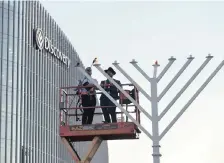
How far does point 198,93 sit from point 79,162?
15.3ft

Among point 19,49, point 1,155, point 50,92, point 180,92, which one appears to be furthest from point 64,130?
point 50,92

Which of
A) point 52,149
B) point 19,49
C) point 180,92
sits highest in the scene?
point 19,49

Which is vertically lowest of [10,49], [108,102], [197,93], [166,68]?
[108,102]

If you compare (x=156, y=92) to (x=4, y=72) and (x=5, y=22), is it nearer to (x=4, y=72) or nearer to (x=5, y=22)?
(x=4, y=72)

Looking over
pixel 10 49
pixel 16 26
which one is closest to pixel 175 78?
pixel 10 49

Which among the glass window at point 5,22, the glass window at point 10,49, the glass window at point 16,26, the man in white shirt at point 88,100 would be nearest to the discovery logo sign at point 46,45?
the glass window at point 16,26

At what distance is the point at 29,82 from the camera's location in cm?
7700

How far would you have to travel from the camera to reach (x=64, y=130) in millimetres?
19875

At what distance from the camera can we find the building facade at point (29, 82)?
237 ft

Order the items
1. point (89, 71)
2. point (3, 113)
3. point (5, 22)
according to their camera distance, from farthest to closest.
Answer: point (5, 22), point (3, 113), point (89, 71)

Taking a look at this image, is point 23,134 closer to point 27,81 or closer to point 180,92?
point 27,81

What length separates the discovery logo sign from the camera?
79.9 m

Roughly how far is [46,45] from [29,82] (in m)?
7.83

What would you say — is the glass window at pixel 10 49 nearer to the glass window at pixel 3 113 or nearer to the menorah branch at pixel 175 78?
the glass window at pixel 3 113
